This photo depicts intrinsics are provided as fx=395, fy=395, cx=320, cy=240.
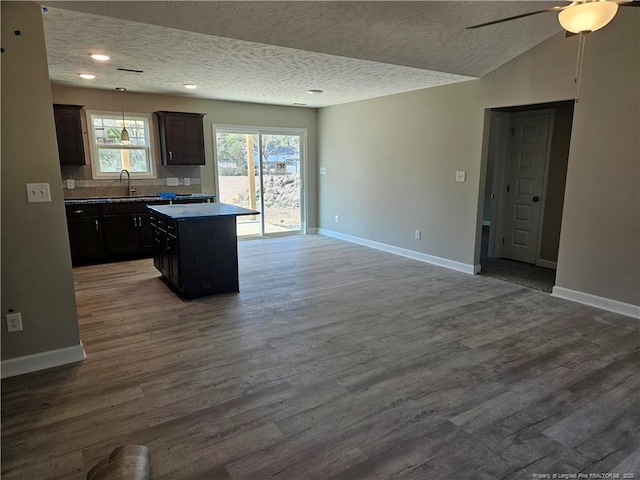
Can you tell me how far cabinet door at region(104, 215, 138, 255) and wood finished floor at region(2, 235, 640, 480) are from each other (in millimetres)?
1541

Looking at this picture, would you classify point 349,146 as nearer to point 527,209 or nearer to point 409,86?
point 409,86

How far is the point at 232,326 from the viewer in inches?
135

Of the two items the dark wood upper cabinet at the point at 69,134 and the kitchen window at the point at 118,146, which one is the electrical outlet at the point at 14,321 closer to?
the dark wood upper cabinet at the point at 69,134

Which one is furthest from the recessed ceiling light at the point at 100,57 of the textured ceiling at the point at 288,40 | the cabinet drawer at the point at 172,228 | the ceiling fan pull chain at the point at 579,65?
the ceiling fan pull chain at the point at 579,65

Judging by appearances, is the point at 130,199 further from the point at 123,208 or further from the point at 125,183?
the point at 125,183

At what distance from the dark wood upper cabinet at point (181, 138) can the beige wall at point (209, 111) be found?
26 centimetres

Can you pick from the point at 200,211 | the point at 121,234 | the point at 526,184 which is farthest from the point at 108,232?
the point at 526,184

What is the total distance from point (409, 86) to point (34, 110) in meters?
4.34

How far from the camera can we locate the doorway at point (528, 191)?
514 cm

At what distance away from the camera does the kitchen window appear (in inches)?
230

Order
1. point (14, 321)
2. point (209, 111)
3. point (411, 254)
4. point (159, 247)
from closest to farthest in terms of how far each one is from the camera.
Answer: point (14, 321) < point (159, 247) < point (411, 254) < point (209, 111)

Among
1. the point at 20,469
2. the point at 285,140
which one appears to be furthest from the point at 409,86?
the point at 20,469

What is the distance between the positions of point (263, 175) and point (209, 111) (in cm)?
144

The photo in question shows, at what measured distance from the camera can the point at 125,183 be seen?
6090 millimetres
